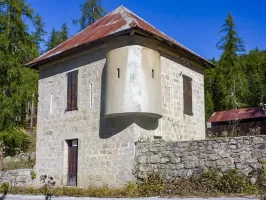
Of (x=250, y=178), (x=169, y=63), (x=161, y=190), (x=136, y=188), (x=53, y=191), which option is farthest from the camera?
(x=169, y=63)

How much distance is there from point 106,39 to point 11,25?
12.3 metres

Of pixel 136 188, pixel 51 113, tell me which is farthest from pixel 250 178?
pixel 51 113

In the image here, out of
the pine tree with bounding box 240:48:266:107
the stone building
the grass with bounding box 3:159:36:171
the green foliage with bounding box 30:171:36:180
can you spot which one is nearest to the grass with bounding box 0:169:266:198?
the stone building

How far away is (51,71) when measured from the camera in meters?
16.7

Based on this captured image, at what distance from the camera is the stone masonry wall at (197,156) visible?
→ 10.3 m

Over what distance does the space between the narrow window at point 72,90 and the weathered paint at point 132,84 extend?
8.08 feet

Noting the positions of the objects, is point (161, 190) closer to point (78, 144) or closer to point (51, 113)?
point (78, 144)

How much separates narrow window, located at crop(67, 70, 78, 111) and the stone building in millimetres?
44

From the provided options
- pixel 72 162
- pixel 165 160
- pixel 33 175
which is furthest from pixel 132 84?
pixel 33 175

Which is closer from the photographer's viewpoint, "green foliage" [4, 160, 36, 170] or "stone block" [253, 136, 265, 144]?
"stone block" [253, 136, 265, 144]

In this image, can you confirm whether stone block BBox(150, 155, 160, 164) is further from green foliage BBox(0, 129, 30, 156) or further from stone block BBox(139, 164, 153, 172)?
green foliage BBox(0, 129, 30, 156)

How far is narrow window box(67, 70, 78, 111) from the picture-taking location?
15.2 m

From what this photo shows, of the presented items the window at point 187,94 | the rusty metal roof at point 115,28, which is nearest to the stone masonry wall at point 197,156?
the window at point 187,94

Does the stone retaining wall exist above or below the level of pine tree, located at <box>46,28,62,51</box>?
below
